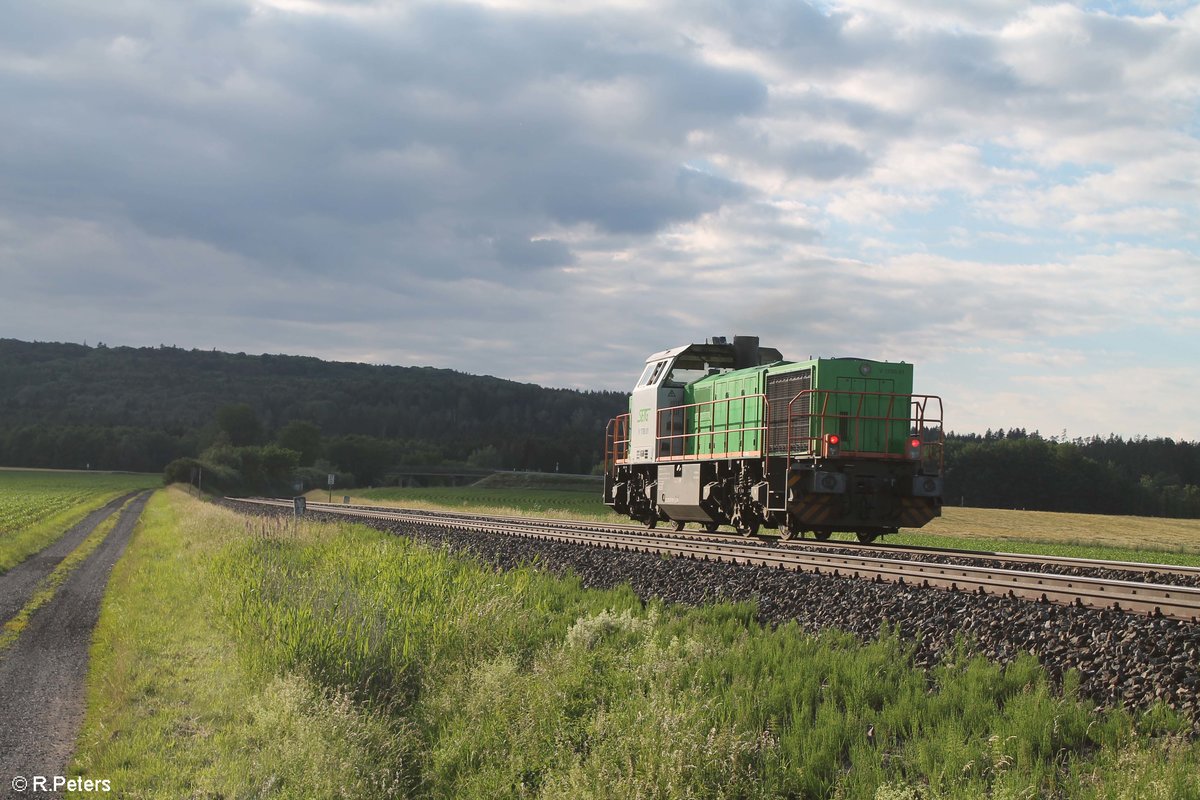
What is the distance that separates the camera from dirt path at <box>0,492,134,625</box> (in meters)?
17.5

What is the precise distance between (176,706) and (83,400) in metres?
198

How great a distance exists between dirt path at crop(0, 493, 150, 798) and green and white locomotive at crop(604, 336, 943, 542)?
11.5 m

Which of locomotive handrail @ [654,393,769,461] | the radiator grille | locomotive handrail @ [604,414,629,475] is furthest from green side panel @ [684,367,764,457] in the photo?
locomotive handrail @ [604,414,629,475]

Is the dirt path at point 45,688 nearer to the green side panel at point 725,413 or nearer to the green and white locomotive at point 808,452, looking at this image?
the green and white locomotive at point 808,452

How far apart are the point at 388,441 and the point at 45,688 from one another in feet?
409

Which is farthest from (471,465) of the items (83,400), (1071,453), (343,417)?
(83,400)

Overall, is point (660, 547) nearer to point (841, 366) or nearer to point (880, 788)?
point (841, 366)

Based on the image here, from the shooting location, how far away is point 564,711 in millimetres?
7625

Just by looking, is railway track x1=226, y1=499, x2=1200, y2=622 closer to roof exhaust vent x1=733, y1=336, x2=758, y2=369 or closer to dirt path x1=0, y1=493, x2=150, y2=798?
roof exhaust vent x1=733, y1=336, x2=758, y2=369

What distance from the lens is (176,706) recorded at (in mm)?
9391

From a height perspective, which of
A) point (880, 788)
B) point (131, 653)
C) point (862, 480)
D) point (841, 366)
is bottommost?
point (131, 653)

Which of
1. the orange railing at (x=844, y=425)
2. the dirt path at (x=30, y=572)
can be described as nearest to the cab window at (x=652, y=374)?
the orange railing at (x=844, y=425)

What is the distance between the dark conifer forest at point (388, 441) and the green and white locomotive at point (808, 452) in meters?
58.7

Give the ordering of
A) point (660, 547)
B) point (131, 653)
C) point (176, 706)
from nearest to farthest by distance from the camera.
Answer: point (176, 706)
point (131, 653)
point (660, 547)
